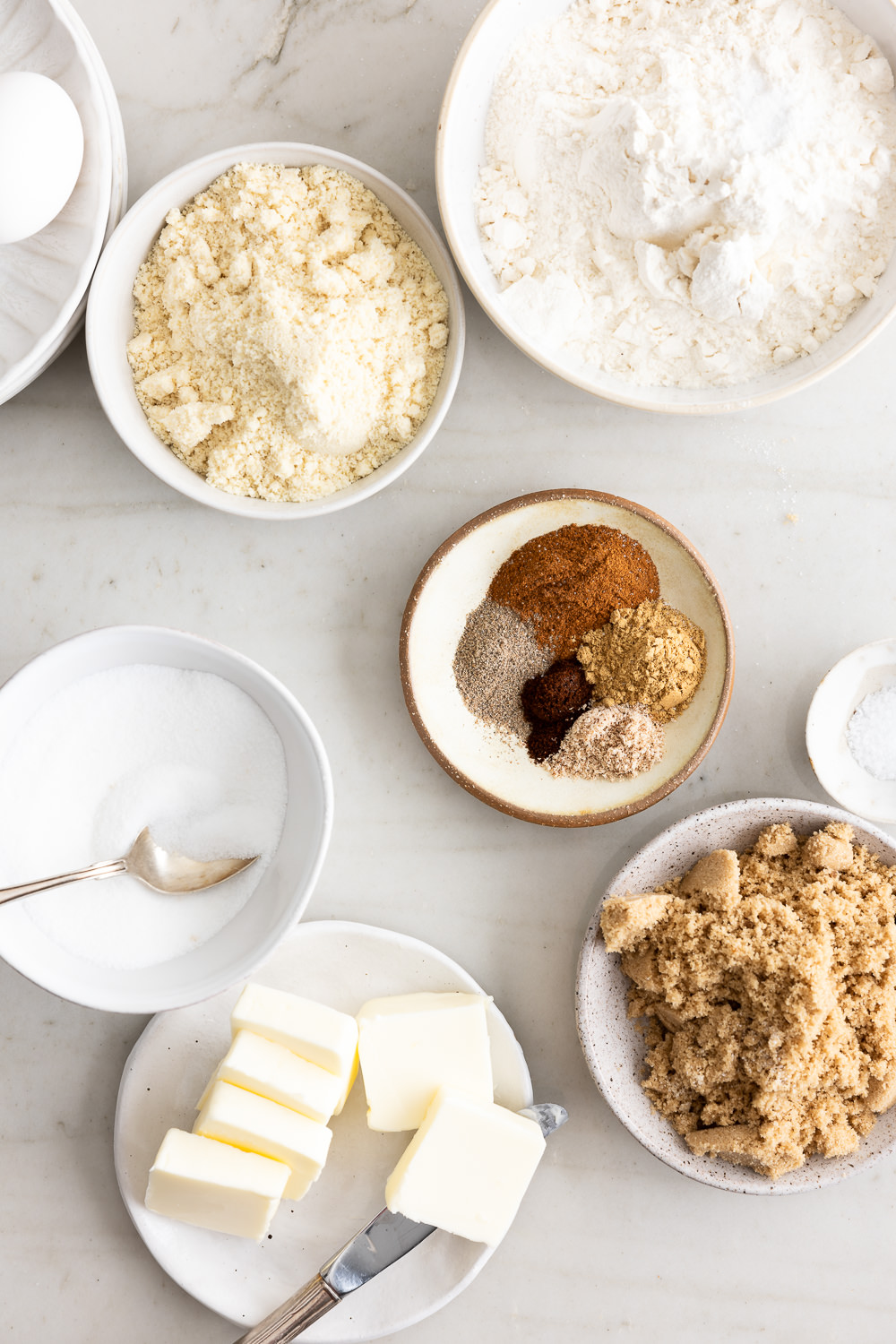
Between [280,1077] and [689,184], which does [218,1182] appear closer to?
[280,1077]

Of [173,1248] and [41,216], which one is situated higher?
[41,216]

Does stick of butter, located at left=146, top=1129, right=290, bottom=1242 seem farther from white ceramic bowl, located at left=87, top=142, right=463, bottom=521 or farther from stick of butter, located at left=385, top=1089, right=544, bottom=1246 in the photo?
white ceramic bowl, located at left=87, top=142, right=463, bottom=521

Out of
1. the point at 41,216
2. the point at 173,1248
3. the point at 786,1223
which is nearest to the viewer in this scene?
the point at 41,216

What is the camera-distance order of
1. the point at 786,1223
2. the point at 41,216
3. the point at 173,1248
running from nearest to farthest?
the point at 41,216 < the point at 173,1248 < the point at 786,1223

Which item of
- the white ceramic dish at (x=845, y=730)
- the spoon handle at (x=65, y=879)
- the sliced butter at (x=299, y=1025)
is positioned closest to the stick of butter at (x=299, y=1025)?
the sliced butter at (x=299, y=1025)

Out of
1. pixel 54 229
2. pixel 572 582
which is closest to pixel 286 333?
pixel 54 229

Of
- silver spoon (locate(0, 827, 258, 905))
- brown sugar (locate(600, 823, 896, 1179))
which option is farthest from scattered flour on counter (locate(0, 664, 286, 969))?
brown sugar (locate(600, 823, 896, 1179))

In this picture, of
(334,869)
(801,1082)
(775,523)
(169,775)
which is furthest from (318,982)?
(775,523)

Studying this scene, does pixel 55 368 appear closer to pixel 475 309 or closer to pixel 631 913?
pixel 475 309
